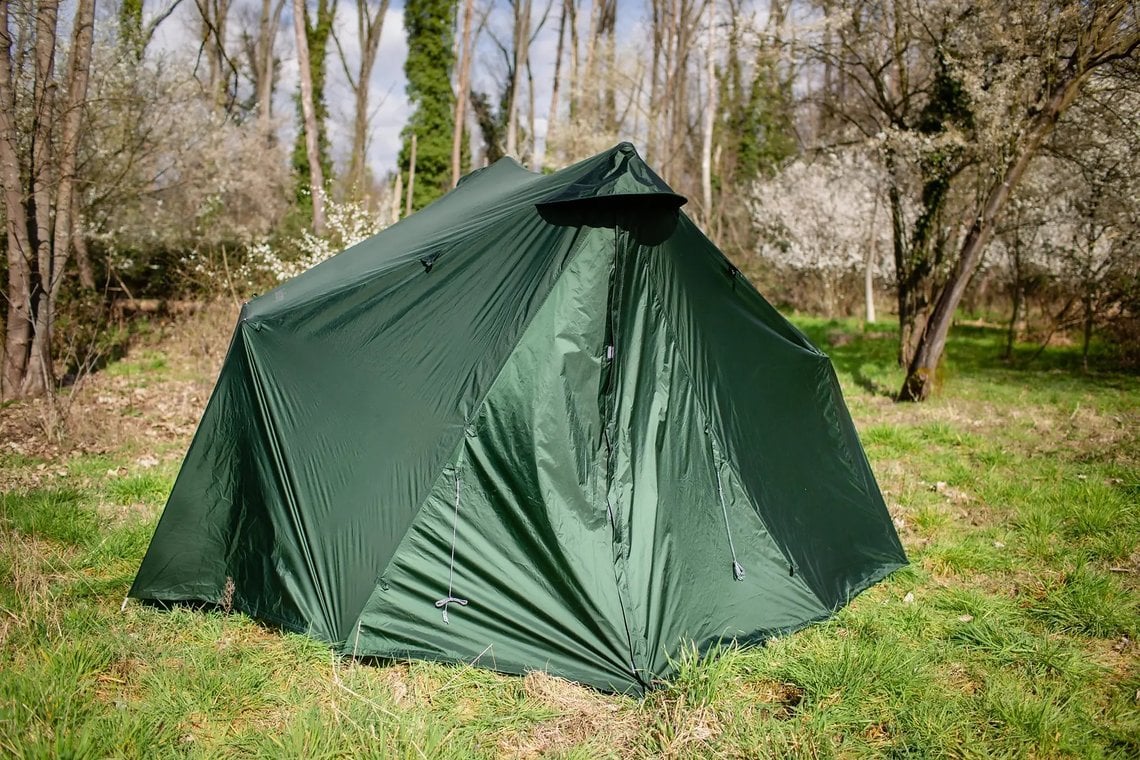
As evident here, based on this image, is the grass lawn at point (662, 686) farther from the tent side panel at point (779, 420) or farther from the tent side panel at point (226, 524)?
the tent side panel at point (779, 420)

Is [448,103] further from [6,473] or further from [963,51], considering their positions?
[6,473]

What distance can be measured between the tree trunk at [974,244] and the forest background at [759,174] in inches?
1.1

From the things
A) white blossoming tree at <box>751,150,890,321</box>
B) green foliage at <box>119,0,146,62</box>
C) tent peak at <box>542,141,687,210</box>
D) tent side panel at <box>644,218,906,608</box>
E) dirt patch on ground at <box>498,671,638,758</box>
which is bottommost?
dirt patch on ground at <box>498,671,638,758</box>

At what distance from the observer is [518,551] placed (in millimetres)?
3117

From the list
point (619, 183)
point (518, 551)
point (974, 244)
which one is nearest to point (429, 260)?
point (619, 183)

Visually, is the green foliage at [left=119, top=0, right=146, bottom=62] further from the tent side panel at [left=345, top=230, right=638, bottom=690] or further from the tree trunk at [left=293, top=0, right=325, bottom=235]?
the tent side panel at [left=345, top=230, right=638, bottom=690]

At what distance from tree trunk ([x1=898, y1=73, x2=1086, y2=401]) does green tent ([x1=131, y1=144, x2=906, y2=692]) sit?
5695mm

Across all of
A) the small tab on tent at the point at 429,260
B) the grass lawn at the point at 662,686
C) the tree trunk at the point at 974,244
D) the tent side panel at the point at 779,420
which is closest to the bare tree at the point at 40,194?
the grass lawn at the point at 662,686

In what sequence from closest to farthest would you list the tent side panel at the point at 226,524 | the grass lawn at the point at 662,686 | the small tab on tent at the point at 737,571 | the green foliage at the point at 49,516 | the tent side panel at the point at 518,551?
the grass lawn at the point at 662,686, the tent side panel at the point at 518,551, the small tab on tent at the point at 737,571, the tent side panel at the point at 226,524, the green foliage at the point at 49,516

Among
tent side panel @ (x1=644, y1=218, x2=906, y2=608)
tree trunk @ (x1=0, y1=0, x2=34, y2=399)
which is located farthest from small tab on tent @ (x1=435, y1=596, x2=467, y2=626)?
tree trunk @ (x1=0, y1=0, x2=34, y2=399)

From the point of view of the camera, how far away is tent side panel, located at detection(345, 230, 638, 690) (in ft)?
9.91

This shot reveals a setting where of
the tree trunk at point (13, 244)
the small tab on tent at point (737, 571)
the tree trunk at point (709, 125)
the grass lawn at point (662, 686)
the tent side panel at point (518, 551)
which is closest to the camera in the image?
the grass lawn at point (662, 686)

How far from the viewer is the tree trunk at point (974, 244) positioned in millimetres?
7859

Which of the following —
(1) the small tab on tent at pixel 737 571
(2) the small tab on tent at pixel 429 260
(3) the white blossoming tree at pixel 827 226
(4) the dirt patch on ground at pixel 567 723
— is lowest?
(4) the dirt patch on ground at pixel 567 723
